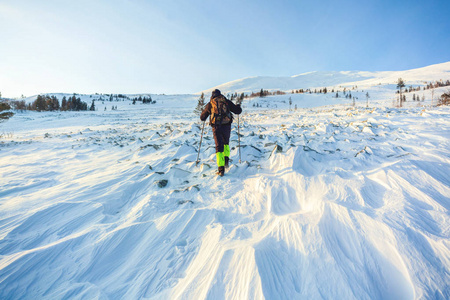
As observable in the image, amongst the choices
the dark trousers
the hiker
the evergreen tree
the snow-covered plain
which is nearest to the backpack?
the hiker

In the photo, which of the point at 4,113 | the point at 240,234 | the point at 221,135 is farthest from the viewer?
the point at 4,113

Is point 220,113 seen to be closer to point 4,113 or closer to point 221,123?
point 221,123

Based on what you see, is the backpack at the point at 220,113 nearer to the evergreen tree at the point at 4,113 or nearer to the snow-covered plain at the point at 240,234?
the snow-covered plain at the point at 240,234

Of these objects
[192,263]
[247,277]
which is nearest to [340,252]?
[247,277]

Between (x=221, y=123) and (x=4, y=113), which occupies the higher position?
(x=4, y=113)

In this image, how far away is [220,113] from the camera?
362 cm

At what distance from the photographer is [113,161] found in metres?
4.71

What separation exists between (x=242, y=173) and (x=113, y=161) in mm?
3522

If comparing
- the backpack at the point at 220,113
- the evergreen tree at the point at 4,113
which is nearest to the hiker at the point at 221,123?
the backpack at the point at 220,113

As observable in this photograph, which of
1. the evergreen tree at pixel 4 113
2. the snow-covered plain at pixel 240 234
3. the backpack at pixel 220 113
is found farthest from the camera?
the evergreen tree at pixel 4 113

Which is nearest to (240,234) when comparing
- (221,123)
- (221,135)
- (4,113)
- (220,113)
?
(221,135)

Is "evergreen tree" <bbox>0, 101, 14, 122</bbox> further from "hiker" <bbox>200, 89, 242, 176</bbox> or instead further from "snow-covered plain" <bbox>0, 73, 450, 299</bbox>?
"hiker" <bbox>200, 89, 242, 176</bbox>

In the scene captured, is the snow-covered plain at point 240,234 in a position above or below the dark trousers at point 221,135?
below

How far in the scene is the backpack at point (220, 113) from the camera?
360 centimetres
